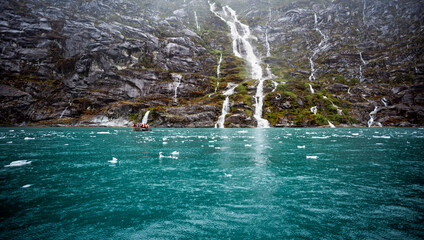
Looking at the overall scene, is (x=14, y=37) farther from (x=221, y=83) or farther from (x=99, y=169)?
(x=99, y=169)

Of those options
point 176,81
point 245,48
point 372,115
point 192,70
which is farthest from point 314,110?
point 245,48

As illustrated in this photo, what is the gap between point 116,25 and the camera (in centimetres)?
10544

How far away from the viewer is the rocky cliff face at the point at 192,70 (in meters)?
60.7

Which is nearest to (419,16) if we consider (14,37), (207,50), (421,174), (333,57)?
(333,57)

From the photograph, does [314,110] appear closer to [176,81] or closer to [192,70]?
[176,81]

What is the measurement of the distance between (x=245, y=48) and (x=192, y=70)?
54.5 m

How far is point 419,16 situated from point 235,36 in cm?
10403

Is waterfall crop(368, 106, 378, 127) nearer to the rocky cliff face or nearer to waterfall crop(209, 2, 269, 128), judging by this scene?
the rocky cliff face

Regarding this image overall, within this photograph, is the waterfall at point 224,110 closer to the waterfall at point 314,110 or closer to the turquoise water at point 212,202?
the waterfall at point 314,110

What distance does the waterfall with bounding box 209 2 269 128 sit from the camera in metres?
65.3

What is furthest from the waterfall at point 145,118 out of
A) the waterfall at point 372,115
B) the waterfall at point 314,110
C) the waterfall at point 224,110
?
the waterfall at point 372,115

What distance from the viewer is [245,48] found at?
134m

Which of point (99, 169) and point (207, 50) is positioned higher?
point (207, 50)

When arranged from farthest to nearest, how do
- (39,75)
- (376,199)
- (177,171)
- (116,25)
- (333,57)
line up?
(116,25) → (333,57) → (39,75) → (177,171) → (376,199)
